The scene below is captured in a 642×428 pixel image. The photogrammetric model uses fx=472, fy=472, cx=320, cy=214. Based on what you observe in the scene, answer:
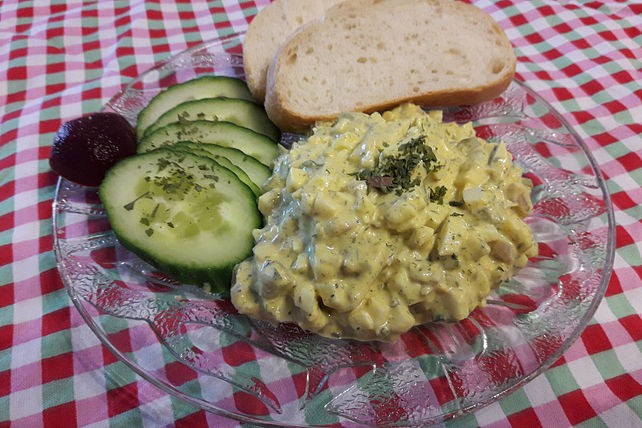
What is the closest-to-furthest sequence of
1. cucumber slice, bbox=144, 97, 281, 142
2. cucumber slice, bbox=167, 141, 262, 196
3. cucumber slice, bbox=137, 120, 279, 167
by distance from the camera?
cucumber slice, bbox=167, 141, 262, 196 → cucumber slice, bbox=137, 120, 279, 167 → cucumber slice, bbox=144, 97, 281, 142

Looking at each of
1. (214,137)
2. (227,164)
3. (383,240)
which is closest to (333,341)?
(383,240)

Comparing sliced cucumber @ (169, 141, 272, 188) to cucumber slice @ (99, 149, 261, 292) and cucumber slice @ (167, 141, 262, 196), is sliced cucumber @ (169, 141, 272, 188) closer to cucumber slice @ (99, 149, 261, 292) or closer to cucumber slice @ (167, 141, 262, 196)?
cucumber slice @ (167, 141, 262, 196)

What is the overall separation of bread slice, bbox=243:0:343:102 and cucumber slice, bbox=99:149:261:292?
2.66 feet

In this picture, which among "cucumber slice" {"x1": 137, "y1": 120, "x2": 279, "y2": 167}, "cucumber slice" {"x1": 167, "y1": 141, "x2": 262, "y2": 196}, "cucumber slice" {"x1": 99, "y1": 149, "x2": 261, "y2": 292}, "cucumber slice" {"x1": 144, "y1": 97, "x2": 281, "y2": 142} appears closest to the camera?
"cucumber slice" {"x1": 99, "y1": 149, "x2": 261, "y2": 292}

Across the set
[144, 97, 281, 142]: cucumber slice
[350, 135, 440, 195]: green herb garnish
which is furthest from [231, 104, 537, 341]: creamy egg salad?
[144, 97, 281, 142]: cucumber slice

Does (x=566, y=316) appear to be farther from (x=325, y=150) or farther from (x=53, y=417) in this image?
(x=53, y=417)

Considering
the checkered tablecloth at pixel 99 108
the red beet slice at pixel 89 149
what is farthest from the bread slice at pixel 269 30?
the checkered tablecloth at pixel 99 108

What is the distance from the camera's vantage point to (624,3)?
380cm

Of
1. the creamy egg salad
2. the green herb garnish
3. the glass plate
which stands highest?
the green herb garnish

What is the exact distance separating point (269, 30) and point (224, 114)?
28.2 inches

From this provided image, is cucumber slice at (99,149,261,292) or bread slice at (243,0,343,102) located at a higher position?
bread slice at (243,0,343,102)

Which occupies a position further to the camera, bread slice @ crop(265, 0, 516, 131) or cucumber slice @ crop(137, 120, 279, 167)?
bread slice @ crop(265, 0, 516, 131)

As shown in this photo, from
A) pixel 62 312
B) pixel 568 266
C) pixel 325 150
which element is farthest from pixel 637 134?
pixel 62 312

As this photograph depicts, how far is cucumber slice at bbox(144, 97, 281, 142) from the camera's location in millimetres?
2404
